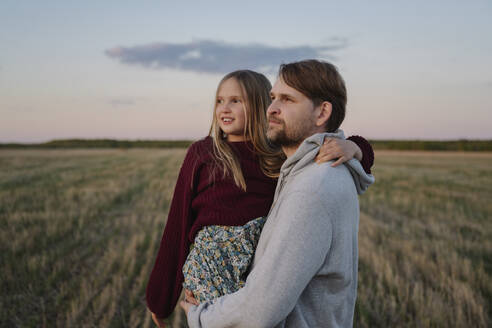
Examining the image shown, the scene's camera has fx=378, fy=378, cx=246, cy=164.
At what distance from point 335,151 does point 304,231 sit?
40cm

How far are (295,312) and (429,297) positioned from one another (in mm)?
3377

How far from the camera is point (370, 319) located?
12.8 ft

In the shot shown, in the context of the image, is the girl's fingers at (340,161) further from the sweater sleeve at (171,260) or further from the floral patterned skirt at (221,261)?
the sweater sleeve at (171,260)

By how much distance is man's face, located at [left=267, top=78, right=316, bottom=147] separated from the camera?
1812 mm

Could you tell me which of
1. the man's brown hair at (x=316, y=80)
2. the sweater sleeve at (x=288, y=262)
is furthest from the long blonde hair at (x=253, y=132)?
the sweater sleeve at (x=288, y=262)

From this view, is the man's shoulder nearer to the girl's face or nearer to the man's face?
the man's face

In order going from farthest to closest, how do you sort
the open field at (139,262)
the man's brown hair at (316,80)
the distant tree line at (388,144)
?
the distant tree line at (388,144), the open field at (139,262), the man's brown hair at (316,80)

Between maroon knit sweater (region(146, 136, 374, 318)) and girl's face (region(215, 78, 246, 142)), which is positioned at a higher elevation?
girl's face (region(215, 78, 246, 142))

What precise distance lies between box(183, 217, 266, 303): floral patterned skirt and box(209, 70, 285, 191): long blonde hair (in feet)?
1.21

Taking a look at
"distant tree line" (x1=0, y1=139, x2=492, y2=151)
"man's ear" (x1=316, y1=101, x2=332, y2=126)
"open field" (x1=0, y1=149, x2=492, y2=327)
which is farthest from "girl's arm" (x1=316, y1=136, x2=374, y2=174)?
"distant tree line" (x1=0, y1=139, x2=492, y2=151)

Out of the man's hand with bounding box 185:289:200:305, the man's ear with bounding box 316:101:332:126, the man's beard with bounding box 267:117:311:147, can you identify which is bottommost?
the man's hand with bounding box 185:289:200:305

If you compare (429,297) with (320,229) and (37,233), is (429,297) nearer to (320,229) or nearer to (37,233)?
(320,229)

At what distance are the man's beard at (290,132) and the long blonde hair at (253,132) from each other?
1.35 feet

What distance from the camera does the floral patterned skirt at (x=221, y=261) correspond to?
1.80 metres
